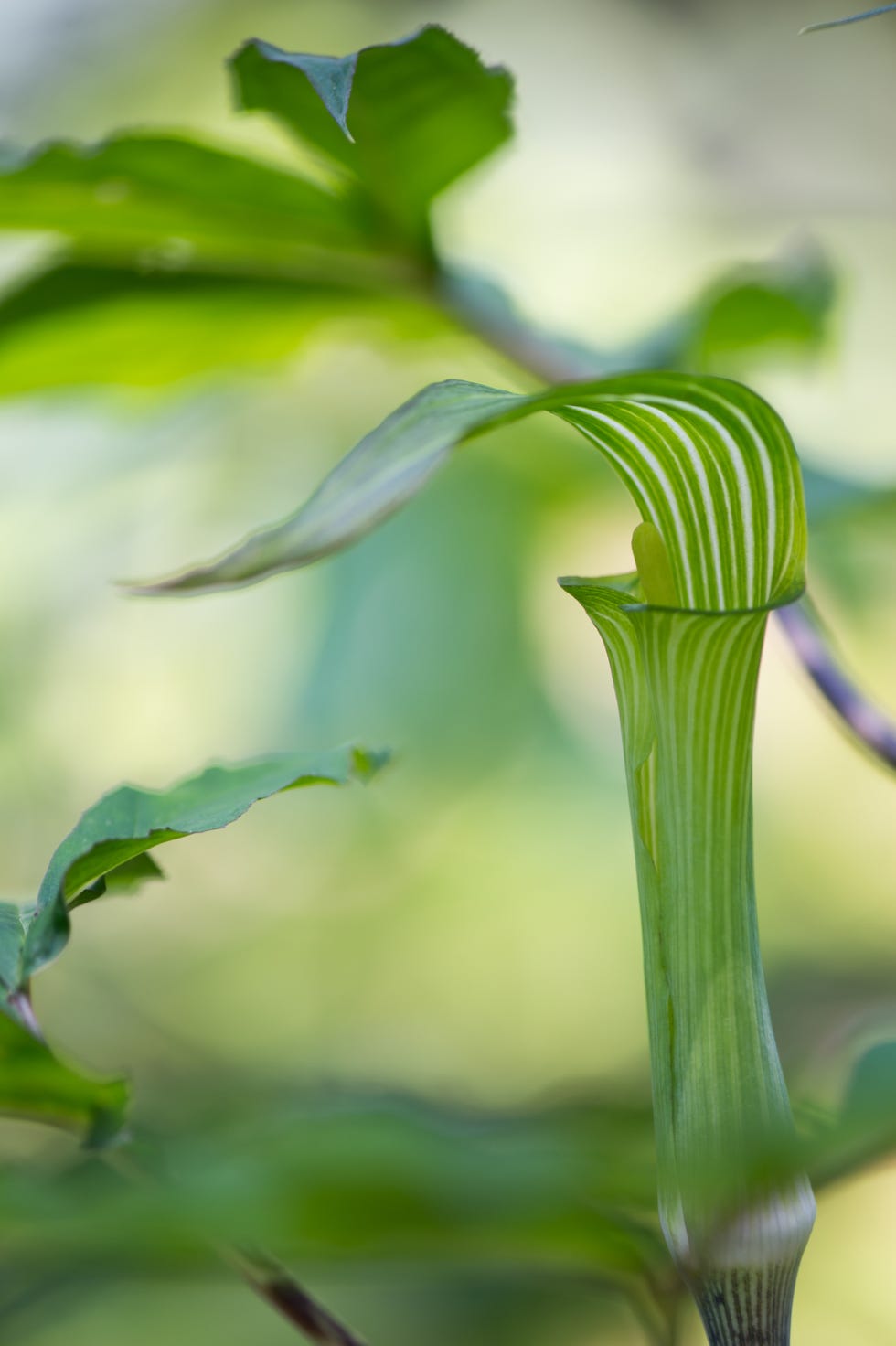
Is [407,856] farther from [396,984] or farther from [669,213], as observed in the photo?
[669,213]

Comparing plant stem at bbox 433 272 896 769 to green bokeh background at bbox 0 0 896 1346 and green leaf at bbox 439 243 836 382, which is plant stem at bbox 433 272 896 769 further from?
green bokeh background at bbox 0 0 896 1346

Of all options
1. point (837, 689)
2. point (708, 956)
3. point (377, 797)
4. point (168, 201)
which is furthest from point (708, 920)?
point (377, 797)

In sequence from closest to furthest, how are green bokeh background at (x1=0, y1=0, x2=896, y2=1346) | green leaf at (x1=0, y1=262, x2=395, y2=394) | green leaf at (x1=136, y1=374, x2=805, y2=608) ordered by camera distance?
1. green leaf at (x1=136, y1=374, x2=805, y2=608)
2. green leaf at (x1=0, y1=262, x2=395, y2=394)
3. green bokeh background at (x1=0, y1=0, x2=896, y2=1346)

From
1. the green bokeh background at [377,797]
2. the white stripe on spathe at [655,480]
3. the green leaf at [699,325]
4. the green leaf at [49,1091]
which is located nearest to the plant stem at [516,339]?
the green leaf at [699,325]

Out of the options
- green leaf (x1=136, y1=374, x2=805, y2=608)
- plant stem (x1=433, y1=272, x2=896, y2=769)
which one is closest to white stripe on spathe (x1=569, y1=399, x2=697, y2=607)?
green leaf (x1=136, y1=374, x2=805, y2=608)

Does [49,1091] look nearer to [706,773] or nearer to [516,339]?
[706,773]

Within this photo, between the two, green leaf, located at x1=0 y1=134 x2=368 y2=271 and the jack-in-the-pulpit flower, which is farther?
green leaf, located at x1=0 y1=134 x2=368 y2=271

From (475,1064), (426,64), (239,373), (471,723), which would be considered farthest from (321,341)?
(475,1064)
